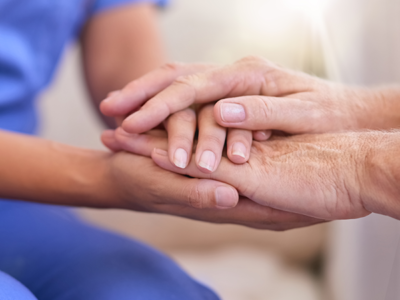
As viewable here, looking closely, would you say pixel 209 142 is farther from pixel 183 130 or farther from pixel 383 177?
pixel 383 177

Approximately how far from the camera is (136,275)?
1.95 feet

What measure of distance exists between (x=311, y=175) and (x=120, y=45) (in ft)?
2.04

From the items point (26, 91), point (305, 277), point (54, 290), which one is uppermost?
point (26, 91)

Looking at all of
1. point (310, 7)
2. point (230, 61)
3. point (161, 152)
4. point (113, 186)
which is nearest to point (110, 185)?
point (113, 186)

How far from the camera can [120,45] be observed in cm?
95

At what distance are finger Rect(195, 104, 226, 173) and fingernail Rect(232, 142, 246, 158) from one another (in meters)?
0.02

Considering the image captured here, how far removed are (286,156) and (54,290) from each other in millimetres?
381

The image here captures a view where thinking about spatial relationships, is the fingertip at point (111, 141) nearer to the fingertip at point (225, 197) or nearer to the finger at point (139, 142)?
the finger at point (139, 142)

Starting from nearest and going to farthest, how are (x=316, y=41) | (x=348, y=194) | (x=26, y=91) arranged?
(x=348, y=194) < (x=26, y=91) < (x=316, y=41)

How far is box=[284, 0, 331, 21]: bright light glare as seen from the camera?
4.14 ft

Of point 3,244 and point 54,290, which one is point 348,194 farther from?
point 3,244

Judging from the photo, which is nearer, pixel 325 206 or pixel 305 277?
pixel 325 206

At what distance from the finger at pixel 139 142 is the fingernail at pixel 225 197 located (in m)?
0.11

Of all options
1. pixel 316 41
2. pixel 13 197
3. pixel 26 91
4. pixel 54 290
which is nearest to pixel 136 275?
pixel 54 290
